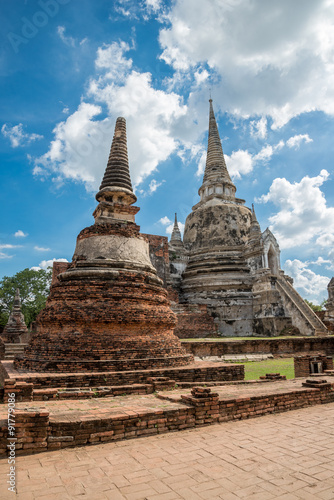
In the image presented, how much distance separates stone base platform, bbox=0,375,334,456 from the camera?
4.12m

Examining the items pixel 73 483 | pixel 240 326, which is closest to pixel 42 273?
pixel 240 326

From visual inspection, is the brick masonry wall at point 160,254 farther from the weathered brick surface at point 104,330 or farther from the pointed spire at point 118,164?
the weathered brick surface at point 104,330

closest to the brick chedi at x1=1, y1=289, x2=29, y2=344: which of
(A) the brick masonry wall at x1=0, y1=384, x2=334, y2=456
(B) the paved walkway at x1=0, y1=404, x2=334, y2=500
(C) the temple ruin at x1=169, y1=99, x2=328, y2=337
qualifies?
(C) the temple ruin at x1=169, y1=99, x2=328, y2=337

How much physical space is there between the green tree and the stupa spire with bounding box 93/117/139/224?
83.9 feet

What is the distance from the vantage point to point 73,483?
130 inches

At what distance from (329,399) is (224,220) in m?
19.9

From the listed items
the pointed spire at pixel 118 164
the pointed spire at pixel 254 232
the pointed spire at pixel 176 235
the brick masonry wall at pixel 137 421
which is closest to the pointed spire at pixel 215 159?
the pointed spire at pixel 176 235

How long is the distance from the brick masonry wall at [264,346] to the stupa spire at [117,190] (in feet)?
18.7

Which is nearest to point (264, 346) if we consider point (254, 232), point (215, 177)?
point (254, 232)

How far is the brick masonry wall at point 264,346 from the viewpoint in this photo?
47.3 feet

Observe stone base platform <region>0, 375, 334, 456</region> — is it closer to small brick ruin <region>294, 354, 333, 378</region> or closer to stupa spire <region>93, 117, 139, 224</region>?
small brick ruin <region>294, 354, 333, 378</region>

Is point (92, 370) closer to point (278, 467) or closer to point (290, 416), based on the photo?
point (290, 416)

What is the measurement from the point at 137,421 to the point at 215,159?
27.5 meters

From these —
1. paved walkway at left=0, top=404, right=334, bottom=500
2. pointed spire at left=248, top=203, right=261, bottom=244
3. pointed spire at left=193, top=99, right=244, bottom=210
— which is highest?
pointed spire at left=193, top=99, right=244, bottom=210
